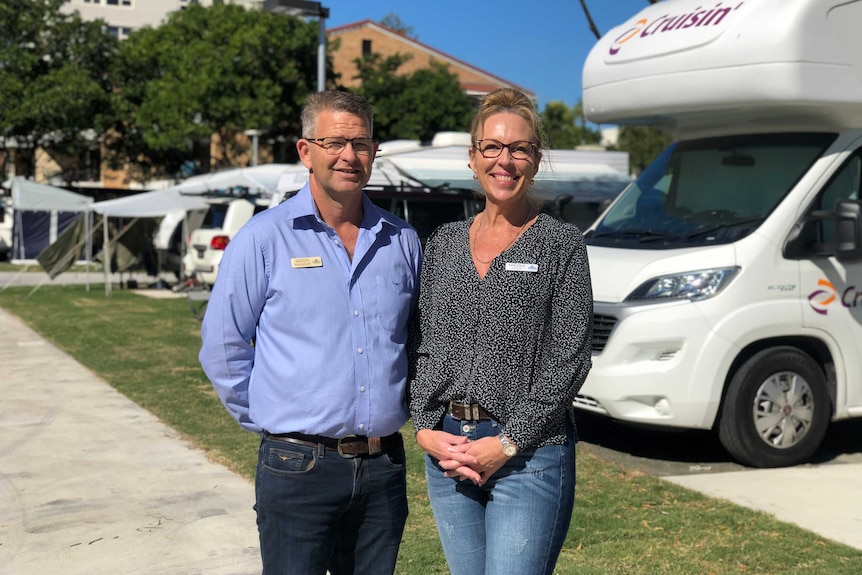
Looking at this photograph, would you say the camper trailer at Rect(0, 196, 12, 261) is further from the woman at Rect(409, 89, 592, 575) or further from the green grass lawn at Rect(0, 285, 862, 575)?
the woman at Rect(409, 89, 592, 575)

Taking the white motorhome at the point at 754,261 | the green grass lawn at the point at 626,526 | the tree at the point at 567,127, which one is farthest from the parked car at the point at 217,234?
the tree at the point at 567,127

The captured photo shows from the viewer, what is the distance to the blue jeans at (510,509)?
112 inches

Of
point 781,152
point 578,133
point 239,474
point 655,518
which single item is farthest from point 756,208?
point 578,133

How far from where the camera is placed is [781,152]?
7238 mm

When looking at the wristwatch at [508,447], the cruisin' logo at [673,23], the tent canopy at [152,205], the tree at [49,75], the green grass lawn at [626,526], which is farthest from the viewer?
the tree at [49,75]

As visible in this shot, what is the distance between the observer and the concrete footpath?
5.15 meters

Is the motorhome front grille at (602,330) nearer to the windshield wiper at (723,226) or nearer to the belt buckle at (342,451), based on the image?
the windshield wiper at (723,226)

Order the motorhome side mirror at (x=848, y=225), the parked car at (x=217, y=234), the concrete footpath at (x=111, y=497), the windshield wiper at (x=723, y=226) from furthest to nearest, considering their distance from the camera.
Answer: the parked car at (x=217, y=234)
the windshield wiper at (x=723, y=226)
the motorhome side mirror at (x=848, y=225)
the concrete footpath at (x=111, y=497)

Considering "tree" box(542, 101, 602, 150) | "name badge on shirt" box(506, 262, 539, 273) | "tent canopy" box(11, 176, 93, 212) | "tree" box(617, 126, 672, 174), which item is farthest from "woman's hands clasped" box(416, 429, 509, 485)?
"tree" box(542, 101, 602, 150)

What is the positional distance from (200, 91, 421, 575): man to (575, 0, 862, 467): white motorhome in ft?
13.0

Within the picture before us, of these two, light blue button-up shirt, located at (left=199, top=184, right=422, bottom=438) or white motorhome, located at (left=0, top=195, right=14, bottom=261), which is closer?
light blue button-up shirt, located at (left=199, top=184, right=422, bottom=438)

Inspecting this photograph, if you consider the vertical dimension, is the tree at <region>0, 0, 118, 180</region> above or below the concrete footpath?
above

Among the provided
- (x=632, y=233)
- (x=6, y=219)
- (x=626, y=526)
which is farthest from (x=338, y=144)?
(x=6, y=219)

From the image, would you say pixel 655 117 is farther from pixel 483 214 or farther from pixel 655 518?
pixel 483 214
